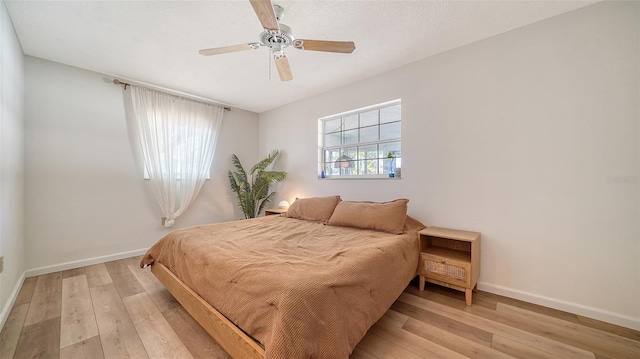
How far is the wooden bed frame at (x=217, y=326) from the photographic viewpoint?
112cm

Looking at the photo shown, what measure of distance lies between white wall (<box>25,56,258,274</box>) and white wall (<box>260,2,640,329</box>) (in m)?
3.83

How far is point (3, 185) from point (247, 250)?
2.08m

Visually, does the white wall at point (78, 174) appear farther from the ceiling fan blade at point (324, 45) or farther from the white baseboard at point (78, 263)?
the ceiling fan blade at point (324, 45)

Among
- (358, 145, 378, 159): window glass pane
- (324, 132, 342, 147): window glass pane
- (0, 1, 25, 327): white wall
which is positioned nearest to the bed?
(0, 1, 25, 327): white wall

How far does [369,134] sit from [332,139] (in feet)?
2.31

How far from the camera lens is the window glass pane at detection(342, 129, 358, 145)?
3437mm

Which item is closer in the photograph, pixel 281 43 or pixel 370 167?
pixel 281 43

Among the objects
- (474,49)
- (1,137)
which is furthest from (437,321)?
(1,137)

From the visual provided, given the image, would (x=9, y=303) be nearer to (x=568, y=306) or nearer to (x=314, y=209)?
(x=314, y=209)

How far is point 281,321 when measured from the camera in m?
1.01

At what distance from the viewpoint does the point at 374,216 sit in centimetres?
242

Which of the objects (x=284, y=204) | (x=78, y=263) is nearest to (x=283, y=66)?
(x=284, y=204)

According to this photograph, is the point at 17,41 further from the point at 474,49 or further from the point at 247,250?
the point at 474,49

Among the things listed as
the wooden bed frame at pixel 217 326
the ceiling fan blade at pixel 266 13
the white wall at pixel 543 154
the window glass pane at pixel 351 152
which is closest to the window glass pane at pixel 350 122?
the window glass pane at pixel 351 152
